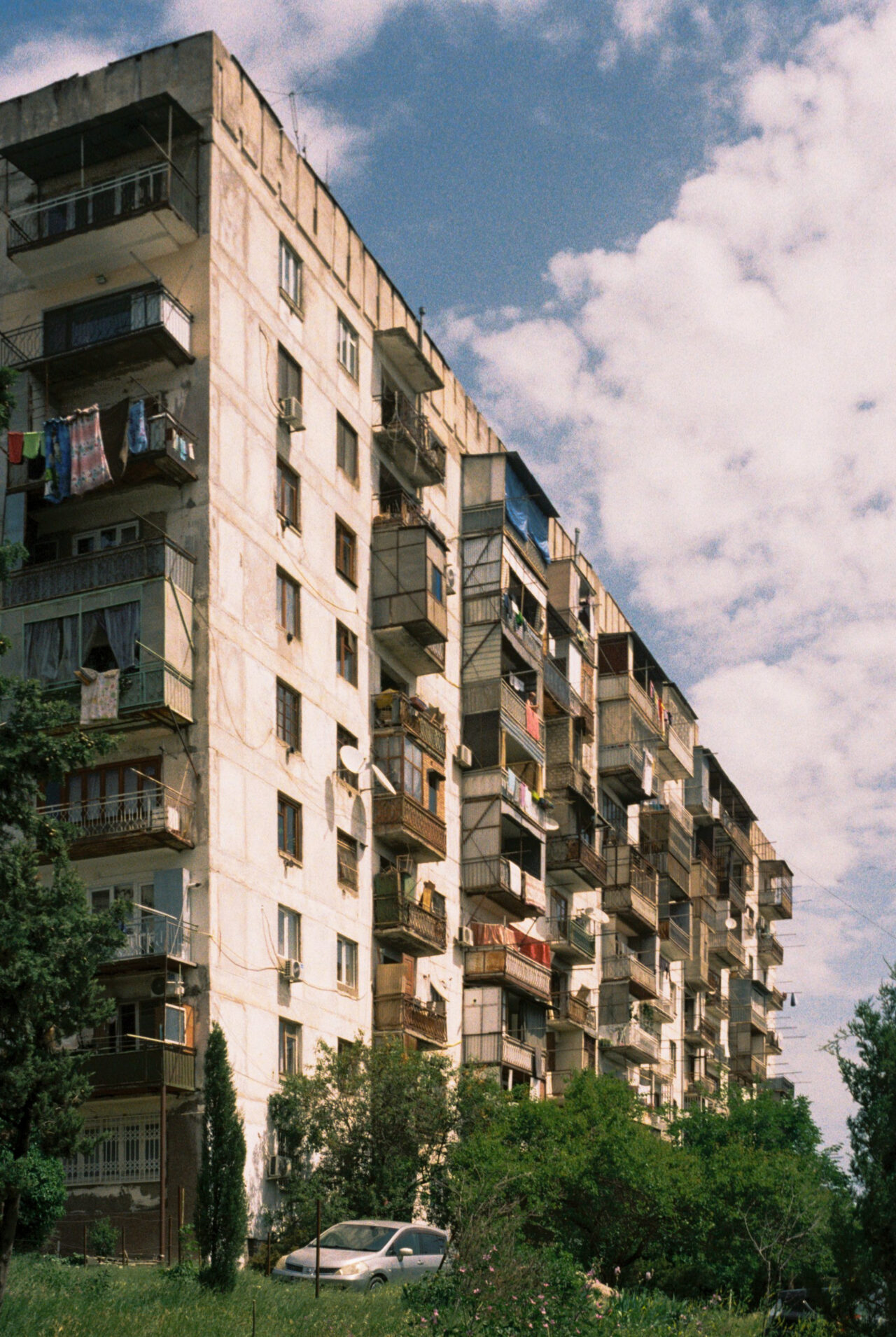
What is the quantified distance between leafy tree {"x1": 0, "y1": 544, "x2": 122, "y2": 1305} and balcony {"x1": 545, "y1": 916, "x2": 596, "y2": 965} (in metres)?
32.9

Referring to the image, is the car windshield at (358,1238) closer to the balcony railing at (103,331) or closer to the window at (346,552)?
the window at (346,552)

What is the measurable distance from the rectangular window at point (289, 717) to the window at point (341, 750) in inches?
82.7

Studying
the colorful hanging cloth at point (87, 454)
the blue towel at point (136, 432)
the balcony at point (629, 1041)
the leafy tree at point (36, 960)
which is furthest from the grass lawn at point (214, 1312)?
the balcony at point (629, 1041)

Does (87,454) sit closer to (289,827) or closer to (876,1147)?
(289,827)

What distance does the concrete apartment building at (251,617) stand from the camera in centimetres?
3538

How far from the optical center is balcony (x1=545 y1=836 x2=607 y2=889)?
5625cm

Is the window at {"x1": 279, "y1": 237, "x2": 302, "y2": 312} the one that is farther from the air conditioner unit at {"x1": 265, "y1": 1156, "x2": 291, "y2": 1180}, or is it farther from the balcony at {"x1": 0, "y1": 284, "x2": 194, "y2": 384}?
the air conditioner unit at {"x1": 265, "y1": 1156, "x2": 291, "y2": 1180}

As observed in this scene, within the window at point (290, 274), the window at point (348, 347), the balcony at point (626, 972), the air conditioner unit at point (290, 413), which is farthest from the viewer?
the balcony at point (626, 972)

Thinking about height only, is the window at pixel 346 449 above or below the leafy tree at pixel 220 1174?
above

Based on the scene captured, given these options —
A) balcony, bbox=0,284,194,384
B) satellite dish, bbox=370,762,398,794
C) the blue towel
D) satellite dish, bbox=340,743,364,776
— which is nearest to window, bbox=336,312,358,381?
balcony, bbox=0,284,194,384

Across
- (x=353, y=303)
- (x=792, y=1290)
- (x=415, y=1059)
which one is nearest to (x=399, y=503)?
(x=353, y=303)

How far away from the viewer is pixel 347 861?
140ft

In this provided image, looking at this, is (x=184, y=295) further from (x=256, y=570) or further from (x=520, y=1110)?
(x=520, y=1110)

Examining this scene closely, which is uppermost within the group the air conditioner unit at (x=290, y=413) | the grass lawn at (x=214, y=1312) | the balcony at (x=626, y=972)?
the air conditioner unit at (x=290, y=413)
